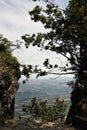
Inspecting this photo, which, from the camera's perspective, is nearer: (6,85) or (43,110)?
(6,85)

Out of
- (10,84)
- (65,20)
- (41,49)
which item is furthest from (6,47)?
(65,20)

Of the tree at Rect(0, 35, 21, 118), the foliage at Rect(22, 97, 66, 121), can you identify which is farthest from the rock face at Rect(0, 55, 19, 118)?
the foliage at Rect(22, 97, 66, 121)

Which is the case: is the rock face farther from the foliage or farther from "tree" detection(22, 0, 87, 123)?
the foliage

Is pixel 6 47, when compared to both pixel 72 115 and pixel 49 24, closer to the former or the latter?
pixel 49 24

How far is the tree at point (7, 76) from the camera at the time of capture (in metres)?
22.9

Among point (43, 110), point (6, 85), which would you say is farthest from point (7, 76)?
point (43, 110)

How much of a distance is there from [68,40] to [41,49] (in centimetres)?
256

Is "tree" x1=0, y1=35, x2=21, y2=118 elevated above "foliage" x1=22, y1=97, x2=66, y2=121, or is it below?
above

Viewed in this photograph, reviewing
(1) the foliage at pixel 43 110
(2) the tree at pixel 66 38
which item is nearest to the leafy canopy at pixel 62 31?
(2) the tree at pixel 66 38

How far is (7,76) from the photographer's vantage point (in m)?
24.5

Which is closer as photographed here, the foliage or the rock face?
the rock face

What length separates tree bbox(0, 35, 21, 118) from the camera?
Answer: 22.9 meters

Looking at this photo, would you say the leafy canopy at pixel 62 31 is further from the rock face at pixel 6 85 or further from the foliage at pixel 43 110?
the foliage at pixel 43 110

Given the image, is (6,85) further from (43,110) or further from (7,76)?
(43,110)
